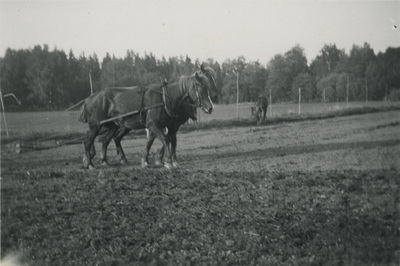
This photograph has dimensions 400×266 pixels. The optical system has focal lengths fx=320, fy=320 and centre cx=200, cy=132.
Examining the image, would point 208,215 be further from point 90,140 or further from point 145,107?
point 90,140

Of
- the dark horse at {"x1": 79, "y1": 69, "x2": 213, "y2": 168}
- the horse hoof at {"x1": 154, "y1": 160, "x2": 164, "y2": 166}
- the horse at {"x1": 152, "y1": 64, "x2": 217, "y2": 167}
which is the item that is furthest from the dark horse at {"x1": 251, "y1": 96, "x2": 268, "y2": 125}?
the dark horse at {"x1": 79, "y1": 69, "x2": 213, "y2": 168}

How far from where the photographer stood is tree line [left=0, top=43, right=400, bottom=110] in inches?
278

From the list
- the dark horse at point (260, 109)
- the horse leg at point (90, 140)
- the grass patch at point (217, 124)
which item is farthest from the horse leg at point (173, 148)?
the dark horse at point (260, 109)

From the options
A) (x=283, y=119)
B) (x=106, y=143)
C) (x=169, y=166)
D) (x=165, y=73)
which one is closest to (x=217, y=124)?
(x=283, y=119)

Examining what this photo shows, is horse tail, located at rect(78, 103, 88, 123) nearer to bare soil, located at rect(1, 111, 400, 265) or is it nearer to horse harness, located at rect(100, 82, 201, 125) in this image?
horse harness, located at rect(100, 82, 201, 125)

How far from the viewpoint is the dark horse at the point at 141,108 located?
24.9 feet

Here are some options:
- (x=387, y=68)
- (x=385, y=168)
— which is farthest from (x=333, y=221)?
(x=387, y=68)

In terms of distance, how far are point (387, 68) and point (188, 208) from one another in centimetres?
710

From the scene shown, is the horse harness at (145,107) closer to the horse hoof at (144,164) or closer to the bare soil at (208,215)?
the horse hoof at (144,164)

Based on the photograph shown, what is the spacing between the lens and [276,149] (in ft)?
35.0

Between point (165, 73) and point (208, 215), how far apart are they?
5.61m

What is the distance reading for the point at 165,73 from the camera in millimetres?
9430

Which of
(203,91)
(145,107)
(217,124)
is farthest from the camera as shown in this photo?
(217,124)

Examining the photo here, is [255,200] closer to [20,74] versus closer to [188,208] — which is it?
[188,208]
